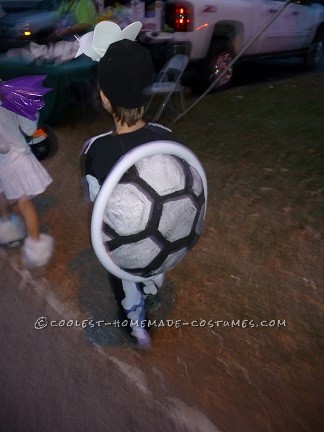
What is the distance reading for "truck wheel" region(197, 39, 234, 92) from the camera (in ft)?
22.5

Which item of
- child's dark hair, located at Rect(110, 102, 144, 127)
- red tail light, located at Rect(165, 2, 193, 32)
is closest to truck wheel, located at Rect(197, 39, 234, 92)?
red tail light, located at Rect(165, 2, 193, 32)

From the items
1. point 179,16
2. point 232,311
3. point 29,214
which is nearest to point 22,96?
point 29,214

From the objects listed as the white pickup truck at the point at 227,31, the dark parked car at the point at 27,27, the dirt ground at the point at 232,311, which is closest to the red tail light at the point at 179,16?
the white pickup truck at the point at 227,31

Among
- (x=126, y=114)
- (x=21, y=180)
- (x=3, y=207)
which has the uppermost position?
(x=126, y=114)

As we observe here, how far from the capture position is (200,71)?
6.98m

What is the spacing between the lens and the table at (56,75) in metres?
5.76

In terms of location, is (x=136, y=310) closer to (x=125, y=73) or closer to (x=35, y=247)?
(x=35, y=247)

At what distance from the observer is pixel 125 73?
5.77 feet

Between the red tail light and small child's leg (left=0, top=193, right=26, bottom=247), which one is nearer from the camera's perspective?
small child's leg (left=0, top=193, right=26, bottom=247)

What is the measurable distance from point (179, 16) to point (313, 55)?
13.4 feet

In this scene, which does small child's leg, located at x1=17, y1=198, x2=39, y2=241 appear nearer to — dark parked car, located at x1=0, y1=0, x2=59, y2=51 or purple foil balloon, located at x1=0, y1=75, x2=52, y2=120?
purple foil balloon, located at x1=0, y1=75, x2=52, y2=120

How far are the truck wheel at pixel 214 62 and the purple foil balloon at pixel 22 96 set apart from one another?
4883 millimetres

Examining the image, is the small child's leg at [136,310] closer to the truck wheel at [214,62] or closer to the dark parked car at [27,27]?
the truck wheel at [214,62]

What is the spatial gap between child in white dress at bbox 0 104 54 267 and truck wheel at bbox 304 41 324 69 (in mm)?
7634
